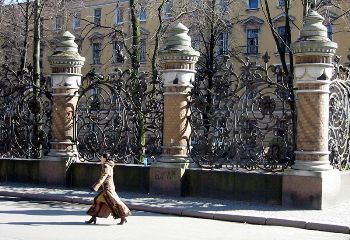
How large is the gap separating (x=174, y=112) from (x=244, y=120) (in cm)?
194

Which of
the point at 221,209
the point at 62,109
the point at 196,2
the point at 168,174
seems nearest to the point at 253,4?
the point at 196,2

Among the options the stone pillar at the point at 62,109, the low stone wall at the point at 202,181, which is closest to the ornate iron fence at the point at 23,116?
the stone pillar at the point at 62,109

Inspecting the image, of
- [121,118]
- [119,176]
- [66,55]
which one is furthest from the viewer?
[66,55]

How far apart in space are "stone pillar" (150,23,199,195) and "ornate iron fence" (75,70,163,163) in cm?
67

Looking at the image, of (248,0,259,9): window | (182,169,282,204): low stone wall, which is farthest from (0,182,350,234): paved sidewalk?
(248,0,259,9): window

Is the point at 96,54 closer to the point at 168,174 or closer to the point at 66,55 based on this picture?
the point at 66,55

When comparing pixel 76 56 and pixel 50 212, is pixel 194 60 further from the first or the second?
pixel 50 212

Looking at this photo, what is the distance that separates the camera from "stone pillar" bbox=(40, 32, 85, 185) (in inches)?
755

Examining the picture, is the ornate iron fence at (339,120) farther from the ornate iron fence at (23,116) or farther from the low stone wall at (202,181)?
the ornate iron fence at (23,116)

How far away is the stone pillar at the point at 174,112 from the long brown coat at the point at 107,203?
4301 mm

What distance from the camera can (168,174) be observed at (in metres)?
16.9

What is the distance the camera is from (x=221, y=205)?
50.0 ft

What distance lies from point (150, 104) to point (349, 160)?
5.76 metres

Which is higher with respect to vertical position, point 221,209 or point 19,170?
point 19,170
